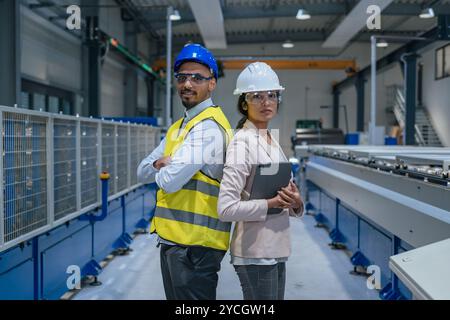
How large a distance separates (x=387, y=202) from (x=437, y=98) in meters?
11.5

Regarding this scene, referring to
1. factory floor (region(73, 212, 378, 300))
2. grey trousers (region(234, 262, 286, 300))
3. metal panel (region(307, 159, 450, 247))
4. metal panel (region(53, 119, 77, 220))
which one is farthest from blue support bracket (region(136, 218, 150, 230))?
grey trousers (region(234, 262, 286, 300))

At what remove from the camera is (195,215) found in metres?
1.59

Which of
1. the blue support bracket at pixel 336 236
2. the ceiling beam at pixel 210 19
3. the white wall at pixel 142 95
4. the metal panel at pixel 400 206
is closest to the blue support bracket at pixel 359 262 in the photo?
the metal panel at pixel 400 206

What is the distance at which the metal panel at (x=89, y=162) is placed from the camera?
3.46 m

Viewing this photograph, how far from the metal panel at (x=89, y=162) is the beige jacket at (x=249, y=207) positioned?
85.5 inches

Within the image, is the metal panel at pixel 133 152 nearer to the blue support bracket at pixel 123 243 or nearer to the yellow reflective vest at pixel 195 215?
the blue support bracket at pixel 123 243

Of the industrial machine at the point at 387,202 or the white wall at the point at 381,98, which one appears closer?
the industrial machine at the point at 387,202

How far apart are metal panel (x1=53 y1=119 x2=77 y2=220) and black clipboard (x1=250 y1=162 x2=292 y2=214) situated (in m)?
1.78

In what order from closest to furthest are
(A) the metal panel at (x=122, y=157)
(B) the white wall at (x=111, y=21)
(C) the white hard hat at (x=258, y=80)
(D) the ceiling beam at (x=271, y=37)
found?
(C) the white hard hat at (x=258, y=80) < (A) the metal panel at (x=122, y=157) < (B) the white wall at (x=111, y=21) < (D) the ceiling beam at (x=271, y=37)

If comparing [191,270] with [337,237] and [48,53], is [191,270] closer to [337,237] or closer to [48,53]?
[337,237]

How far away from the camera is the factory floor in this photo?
3.44 meters

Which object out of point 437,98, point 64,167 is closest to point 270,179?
point 64,167

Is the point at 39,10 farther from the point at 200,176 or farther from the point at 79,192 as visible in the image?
the point at 200,176
